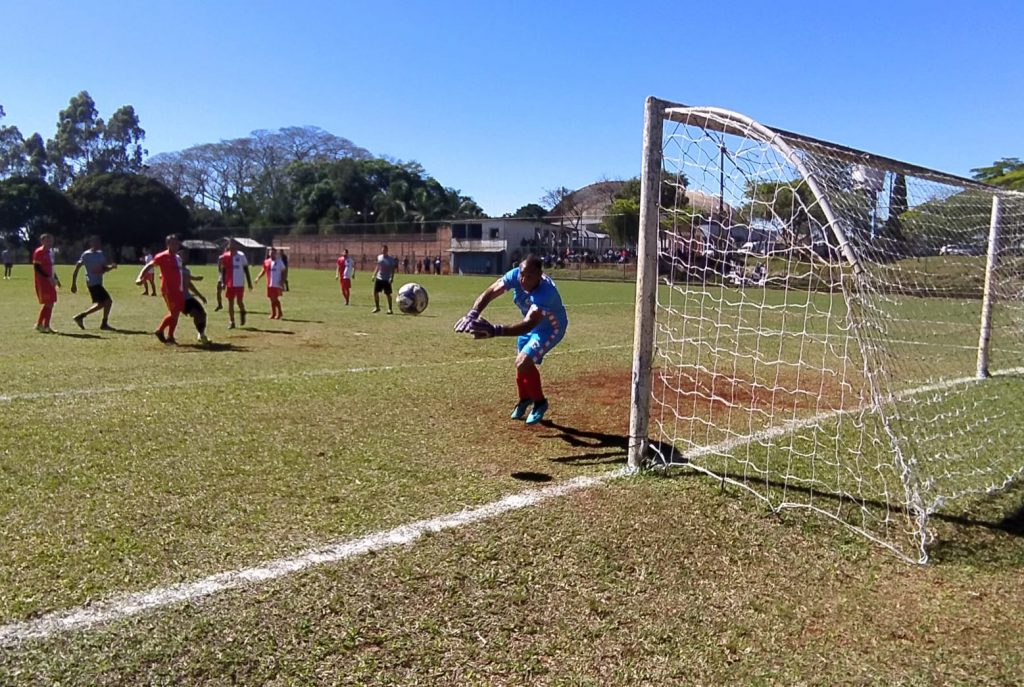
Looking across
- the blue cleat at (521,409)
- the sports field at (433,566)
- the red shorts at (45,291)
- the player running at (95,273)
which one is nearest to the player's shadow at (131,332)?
the player running at (95,273)

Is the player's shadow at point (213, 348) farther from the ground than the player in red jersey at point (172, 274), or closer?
closer

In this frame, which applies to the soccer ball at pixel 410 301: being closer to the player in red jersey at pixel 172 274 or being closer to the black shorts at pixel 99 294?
the player in red jersey at pixel 172 274

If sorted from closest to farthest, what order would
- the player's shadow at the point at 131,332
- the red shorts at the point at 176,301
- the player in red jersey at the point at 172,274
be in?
the player in red jersey at the point at 172,274
the red shorts at the point at 176,301
the player's shadow at the point at 131,332

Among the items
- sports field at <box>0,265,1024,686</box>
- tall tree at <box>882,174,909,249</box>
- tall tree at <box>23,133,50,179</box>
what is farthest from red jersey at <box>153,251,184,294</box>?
tall tree at <box>23,133,50,179</box>

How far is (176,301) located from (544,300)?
813 cm

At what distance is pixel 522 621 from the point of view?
3529 mm

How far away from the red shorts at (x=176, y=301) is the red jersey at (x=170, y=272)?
8 cm

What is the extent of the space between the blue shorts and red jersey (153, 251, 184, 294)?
25.2ft

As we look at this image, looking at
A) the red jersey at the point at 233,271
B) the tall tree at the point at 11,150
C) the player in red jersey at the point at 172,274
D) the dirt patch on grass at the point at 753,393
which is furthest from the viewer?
the tall tree at the point at 11,150

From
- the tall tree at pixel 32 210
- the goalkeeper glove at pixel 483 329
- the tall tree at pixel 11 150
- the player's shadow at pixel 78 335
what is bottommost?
the player's shadow at pixel 78 335

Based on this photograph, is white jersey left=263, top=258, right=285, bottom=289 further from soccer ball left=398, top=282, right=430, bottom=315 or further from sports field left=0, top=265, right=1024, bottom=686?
sports field left=0, top=265, right=1024, bottom=686

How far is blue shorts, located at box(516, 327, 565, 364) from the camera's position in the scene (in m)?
7.27

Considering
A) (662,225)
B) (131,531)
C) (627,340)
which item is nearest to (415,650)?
(131,531)

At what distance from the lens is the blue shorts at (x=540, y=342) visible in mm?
7270
